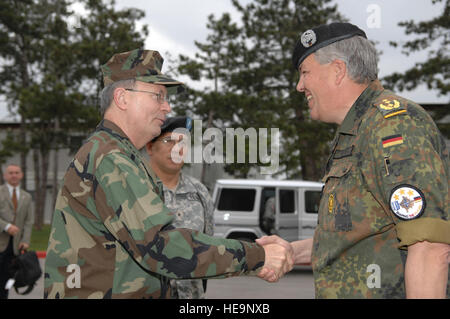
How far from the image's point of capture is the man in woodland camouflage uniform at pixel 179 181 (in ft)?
14.8

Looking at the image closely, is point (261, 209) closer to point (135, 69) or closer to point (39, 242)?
point (135, 69)

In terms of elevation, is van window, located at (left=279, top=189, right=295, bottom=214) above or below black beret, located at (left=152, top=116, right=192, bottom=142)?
below

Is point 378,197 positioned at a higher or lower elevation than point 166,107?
lower

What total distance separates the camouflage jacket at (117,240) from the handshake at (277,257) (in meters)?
0.43

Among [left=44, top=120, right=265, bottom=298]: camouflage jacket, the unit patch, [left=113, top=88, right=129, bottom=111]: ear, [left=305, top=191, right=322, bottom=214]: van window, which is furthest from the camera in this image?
[left=305, top=191, right=322, bottom=214]: van window

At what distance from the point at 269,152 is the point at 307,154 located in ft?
8.60

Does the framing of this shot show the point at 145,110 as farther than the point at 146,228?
Yes

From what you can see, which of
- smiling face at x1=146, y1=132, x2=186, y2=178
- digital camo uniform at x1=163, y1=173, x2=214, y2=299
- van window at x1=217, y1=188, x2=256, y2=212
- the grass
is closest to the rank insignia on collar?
digital camo uniform at x1=163, y1=173, x2=214, y2=299

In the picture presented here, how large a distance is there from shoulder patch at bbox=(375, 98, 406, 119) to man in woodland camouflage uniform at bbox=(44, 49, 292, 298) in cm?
83

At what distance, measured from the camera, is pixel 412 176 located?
201 centimetres

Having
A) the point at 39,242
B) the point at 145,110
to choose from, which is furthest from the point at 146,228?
the point at 39,242

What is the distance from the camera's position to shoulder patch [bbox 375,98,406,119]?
7.13ft

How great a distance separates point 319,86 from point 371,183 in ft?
1.98

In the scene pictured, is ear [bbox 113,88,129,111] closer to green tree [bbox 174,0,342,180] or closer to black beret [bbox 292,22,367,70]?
black beret [bbox 292,22,367,70]
